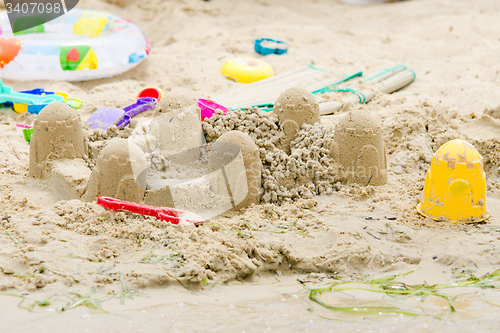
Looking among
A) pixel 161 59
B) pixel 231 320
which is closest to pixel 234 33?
pixel 161 59

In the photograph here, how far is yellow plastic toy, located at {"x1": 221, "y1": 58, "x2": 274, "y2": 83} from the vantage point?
179 inches

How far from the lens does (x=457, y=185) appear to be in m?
2.36

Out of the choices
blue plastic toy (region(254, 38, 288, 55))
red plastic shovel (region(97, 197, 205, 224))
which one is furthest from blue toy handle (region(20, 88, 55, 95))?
blue plastic toy (region(254, 38, 288, 55))

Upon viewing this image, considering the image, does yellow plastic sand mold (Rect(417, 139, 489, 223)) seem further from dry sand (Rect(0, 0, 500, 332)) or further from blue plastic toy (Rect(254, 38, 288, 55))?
blue plastic toy (Rect(254, 38, 288, 55))

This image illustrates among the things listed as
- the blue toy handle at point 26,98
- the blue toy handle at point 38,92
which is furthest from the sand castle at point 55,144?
the blue toy handle at point 38,92

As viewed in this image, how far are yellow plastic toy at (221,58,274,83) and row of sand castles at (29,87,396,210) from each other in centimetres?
169

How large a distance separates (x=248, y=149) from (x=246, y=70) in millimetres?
2203

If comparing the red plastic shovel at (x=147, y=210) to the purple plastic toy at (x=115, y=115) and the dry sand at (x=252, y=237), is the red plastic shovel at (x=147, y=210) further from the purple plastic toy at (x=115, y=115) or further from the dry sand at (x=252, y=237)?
→ the purple plastic toy at (x=115, y=115)

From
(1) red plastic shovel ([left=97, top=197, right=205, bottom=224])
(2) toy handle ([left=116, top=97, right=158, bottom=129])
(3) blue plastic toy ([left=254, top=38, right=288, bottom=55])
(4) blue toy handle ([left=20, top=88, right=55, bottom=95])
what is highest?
(3) blue plastic toy ([left=254, top=38, right=288, bottom=55])

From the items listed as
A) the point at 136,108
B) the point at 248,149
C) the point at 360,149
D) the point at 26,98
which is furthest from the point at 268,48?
the point at 248,149

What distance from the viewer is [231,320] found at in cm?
168

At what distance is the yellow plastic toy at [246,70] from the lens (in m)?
4.55

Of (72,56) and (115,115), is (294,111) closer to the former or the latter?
(115,115)

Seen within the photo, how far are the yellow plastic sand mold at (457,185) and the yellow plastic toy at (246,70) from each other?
7.95ft
